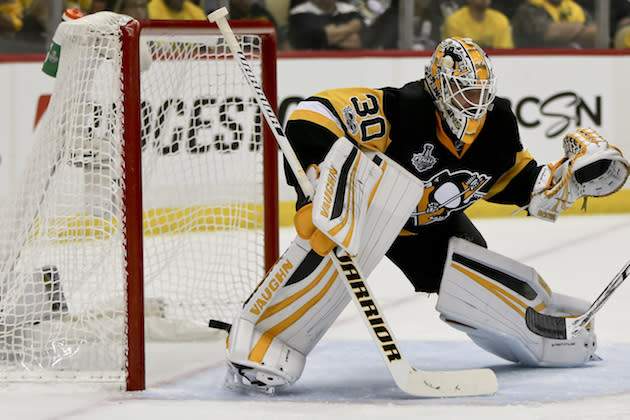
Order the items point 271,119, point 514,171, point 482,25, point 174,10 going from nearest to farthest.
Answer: point 271,119 < point 514,171 < point 174,10 < point 482,25

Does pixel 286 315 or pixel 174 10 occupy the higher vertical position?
pixel 174 10

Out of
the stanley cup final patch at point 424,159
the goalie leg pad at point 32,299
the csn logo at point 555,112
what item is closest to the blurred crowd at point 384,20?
the csn logo at point 555,112

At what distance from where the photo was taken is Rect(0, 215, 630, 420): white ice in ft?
7.91

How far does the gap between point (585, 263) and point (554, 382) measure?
1950mm

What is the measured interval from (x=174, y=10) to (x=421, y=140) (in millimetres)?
2953

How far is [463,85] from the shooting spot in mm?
2568

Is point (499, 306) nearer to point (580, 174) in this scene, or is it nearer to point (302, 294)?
point (580, 174)

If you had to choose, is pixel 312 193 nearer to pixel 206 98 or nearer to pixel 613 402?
pixel 613 402

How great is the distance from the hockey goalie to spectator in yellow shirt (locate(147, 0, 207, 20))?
276cm

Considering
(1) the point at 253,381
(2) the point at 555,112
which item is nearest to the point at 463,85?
(1) the point at 253,381

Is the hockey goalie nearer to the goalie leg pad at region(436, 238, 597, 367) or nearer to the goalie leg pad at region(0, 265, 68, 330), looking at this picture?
the goalie leg pad at region(436, 238, 597, 367)

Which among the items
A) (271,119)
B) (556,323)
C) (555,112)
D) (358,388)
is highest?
(555,112)

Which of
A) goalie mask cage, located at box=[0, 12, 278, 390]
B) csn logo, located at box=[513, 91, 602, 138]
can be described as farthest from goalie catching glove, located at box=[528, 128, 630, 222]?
csn logo, located at box=[513, 91, 602, 138]

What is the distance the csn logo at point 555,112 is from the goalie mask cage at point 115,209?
245 centimetres
